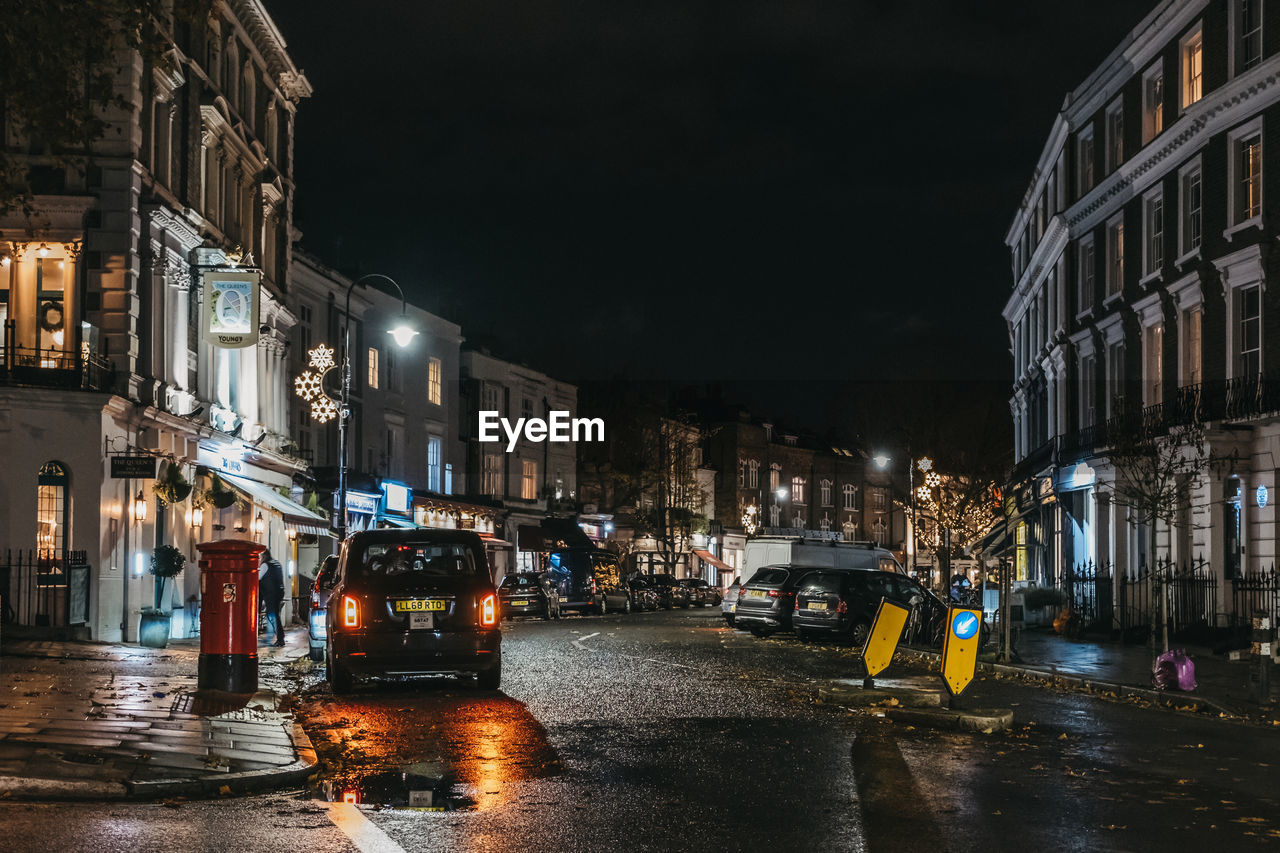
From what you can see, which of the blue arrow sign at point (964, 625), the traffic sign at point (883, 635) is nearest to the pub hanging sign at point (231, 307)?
the traffic sign at point (883, 635)

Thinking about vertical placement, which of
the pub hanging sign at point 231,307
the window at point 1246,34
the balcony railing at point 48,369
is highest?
the window at point 1246,34

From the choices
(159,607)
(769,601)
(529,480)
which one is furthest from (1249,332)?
(529,480)

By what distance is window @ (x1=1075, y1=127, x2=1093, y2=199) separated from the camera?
41.4 meters

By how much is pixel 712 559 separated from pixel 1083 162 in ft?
151

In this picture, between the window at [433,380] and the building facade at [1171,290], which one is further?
the window at [433,380]

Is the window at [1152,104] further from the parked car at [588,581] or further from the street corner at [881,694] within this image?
the street corner at [881,694]

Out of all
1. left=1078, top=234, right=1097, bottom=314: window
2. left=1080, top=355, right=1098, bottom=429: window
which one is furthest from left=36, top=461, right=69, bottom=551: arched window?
left=1078, top=234, right=1097, bottom=314: window

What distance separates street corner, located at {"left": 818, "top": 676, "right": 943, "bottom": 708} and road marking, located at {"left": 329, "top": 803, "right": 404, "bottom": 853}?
7.97m

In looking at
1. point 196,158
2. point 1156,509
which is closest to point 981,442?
point 1156,509

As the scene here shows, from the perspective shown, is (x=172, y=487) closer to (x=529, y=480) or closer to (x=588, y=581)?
(x=588, y=581)

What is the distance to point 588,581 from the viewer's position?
169ft

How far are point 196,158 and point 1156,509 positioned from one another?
2189 centimetres

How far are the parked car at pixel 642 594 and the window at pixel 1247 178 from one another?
A: 93.2 feet

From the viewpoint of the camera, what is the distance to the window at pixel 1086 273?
1631 inches
